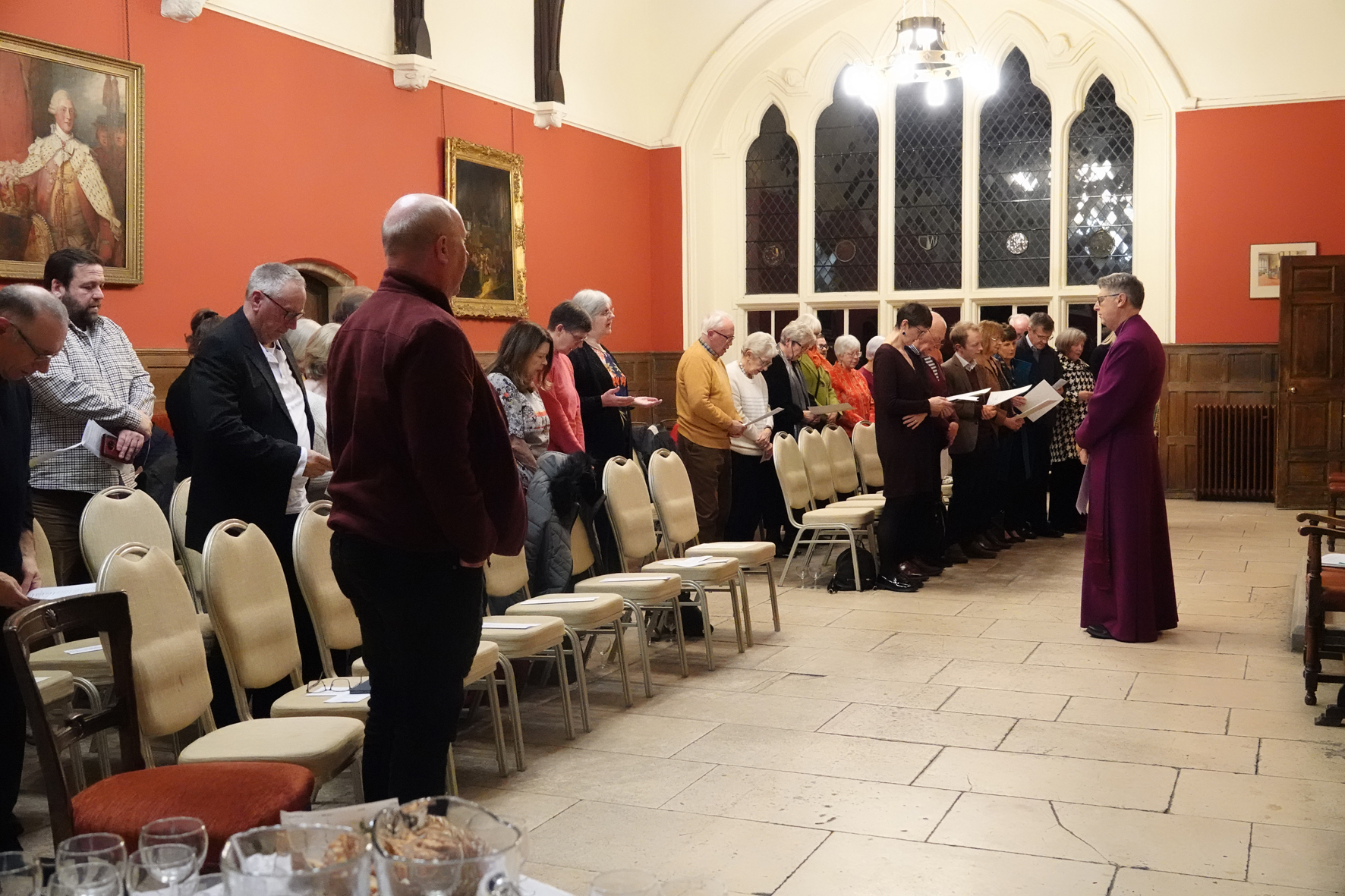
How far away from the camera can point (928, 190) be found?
43.0 feet

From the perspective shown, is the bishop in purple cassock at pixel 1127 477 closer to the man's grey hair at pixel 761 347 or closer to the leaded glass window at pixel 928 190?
the man's grey hair at pixel 761 347

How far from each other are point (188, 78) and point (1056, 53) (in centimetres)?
827

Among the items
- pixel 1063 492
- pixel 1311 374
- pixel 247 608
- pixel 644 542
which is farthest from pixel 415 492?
pixel 1311 374

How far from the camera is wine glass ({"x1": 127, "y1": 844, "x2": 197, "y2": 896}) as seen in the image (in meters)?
1.29

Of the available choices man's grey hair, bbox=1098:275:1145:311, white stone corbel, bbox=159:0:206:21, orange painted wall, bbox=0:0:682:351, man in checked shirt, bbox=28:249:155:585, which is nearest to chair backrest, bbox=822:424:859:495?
man's grey hair, bbox=1098:275:1145:311

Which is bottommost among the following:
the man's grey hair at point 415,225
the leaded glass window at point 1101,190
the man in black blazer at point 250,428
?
the man in black blazer at point 250,428

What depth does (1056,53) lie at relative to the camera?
12.4 m

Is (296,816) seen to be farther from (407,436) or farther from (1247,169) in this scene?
(1247,169)

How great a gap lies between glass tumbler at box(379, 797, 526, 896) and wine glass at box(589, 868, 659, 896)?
0.08 meters

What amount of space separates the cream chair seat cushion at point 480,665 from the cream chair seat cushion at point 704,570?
5.74ft

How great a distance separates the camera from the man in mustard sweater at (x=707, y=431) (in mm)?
7266

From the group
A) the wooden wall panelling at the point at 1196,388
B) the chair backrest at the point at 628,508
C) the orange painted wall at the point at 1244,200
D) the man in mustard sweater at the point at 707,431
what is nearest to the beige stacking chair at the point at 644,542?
the chair backrest at the point at 628,508

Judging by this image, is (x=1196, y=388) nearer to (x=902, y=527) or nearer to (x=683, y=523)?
(x=902, y=527)

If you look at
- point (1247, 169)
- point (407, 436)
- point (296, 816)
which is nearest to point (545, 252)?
point (1247, 169)
